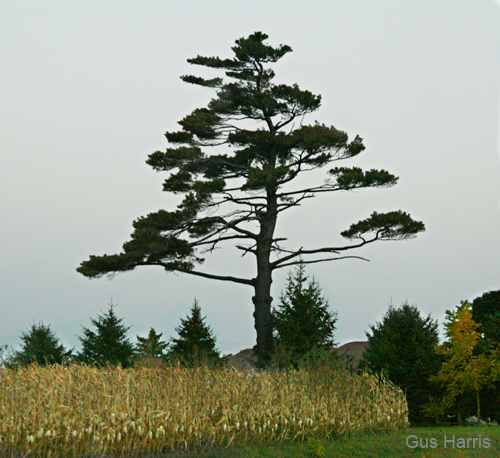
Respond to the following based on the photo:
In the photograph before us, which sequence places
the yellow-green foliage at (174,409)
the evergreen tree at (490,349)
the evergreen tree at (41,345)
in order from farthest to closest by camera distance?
the evergreen tree at (41,345), the evergreen tree at (490,349), the yellow-green foliage at (174,409)

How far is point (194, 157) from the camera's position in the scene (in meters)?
19.0

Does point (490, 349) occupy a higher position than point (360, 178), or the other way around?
point (360, 178)

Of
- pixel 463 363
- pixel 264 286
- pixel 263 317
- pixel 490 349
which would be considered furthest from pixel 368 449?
pixel 264 286

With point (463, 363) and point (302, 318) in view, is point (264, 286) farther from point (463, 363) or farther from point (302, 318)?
point (463, 363)

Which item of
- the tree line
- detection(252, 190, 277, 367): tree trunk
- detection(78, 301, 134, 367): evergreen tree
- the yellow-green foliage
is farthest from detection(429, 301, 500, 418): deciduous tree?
detection(78, 301, 134, 367): evergreen tree

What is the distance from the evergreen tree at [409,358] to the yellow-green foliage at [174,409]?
8.37 feet

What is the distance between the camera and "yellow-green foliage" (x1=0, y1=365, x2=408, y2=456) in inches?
283

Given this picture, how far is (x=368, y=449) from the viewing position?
827 centimetres

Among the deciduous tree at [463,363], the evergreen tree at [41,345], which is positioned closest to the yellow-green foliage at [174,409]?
the deciduous tree at [463,363]

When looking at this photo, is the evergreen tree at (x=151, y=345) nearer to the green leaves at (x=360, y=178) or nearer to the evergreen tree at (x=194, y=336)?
the evergreen tree at (x=194, y=336)

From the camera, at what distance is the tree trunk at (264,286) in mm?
17469

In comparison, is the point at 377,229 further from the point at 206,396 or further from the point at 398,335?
the point at 206,396

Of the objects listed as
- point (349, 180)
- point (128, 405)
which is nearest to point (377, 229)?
point (349, 180)

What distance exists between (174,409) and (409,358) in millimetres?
7141
